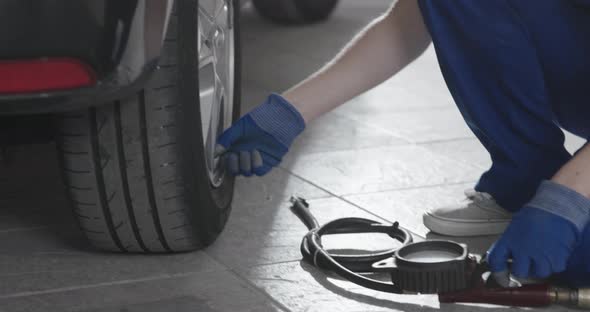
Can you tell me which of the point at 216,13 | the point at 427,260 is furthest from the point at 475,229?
the point at 216,13

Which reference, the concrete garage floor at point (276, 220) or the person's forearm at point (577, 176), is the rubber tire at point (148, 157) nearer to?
the concrete garage floor at point (276, 220)

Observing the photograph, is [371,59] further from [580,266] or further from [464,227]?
[580,266]

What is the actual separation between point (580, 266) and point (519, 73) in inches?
15.4

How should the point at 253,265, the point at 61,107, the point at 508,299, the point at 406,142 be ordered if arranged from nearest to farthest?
the point at 61,107 → the point at 508,299 → the point at 253,265 → the point at 406,142

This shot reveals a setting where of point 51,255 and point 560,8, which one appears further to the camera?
point 51,255

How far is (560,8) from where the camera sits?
1818mm

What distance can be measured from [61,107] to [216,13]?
66 cm

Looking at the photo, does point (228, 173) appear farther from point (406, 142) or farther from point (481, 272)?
point (406, 142)

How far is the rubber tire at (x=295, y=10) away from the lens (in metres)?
5.32

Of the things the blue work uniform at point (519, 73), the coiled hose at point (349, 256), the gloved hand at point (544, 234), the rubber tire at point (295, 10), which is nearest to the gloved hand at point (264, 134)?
the coiled hose at point (349, 256)

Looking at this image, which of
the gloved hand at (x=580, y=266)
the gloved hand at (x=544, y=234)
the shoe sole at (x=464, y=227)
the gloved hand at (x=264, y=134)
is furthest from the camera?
the shoe sole at (x=464, y=227)

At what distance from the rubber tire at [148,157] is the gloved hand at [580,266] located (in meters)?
0.66

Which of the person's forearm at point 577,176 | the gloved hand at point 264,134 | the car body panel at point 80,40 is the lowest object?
the gloved hand at point 264,134

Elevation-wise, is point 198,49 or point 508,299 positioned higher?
point 198,49
